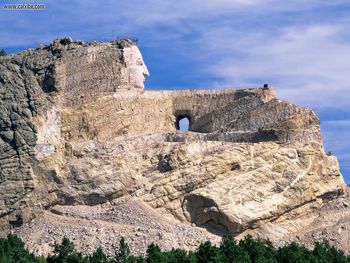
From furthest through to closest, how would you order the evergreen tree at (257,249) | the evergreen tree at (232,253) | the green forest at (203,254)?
the evergreen tree at (257,249)
the evergreen tree at (232,253)
the green forest at (203,254)

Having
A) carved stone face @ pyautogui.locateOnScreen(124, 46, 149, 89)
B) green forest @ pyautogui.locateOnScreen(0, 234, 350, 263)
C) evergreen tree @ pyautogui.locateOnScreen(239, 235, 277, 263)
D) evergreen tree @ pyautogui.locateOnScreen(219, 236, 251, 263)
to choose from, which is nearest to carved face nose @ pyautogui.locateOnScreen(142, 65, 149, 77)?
carved stone face @ pyautogui.locateOnScreen(124, 46, 149, 89)

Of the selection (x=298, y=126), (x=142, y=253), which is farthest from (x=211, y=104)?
(x=142, y=253)

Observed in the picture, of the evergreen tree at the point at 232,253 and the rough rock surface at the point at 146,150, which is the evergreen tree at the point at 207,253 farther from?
the rough rock surface at the point at 146,150

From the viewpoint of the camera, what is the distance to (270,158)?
9688 cm

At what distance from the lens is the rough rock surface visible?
96.0 metres

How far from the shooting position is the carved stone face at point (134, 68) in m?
102

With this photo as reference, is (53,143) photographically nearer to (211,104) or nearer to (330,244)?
(211,104)

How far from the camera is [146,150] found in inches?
3893

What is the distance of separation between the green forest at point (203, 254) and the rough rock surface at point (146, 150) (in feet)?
8.48

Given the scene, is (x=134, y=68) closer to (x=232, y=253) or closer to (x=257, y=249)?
(x=257, y=249)

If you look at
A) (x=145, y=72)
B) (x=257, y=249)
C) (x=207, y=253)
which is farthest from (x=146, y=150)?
(x=207, y=253)

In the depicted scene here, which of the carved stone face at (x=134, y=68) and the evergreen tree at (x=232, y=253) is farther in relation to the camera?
the carved stone face at (x=134, y=68)

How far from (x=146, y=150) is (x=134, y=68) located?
5178 millimetres

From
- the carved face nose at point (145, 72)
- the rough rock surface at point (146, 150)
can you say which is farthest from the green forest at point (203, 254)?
the carved face nose at point (145, 72)
